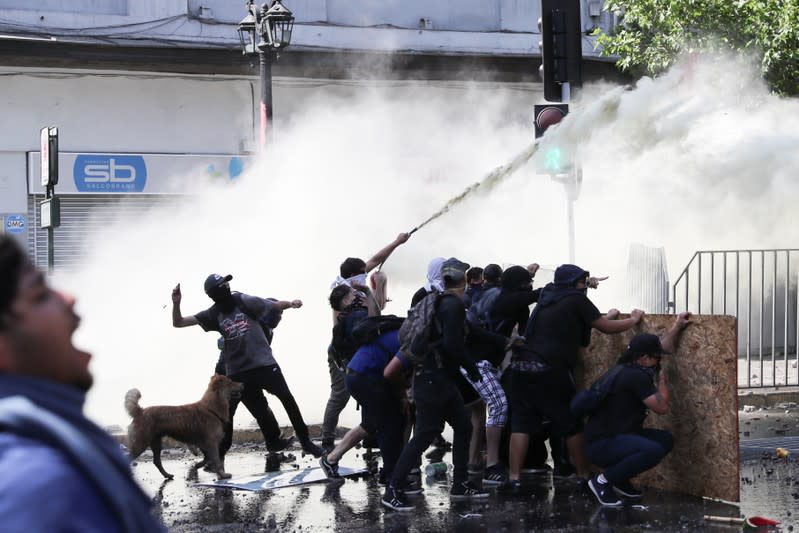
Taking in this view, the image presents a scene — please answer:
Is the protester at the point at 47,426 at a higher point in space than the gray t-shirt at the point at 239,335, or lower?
higher

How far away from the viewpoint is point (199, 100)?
63.7 feet

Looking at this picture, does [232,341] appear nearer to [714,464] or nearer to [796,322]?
[714,464]

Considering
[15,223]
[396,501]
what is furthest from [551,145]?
[15,223]

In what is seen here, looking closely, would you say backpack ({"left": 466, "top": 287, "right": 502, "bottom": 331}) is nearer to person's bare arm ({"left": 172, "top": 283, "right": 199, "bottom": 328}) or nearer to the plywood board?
the plywood board

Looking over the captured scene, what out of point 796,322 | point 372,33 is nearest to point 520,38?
point 372,33

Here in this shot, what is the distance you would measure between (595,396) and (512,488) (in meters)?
1.10

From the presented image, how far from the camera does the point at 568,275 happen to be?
25.5ft

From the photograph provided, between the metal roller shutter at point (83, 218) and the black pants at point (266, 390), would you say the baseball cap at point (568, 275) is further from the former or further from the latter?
the metal roller shutter at point (83, 218)

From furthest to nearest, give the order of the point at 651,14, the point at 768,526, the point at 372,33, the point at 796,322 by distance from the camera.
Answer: the point at 372,33
the point at 651,14
the point at 796,322
the point at 768,526

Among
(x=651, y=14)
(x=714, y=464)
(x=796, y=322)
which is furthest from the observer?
(x=651, y=14)

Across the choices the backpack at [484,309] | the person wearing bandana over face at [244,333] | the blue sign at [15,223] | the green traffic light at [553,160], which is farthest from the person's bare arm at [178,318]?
the blue sign at [15,223]

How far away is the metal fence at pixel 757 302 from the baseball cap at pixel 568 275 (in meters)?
5.17

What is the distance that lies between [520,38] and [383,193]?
188 inches

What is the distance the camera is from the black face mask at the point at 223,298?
8.99m
